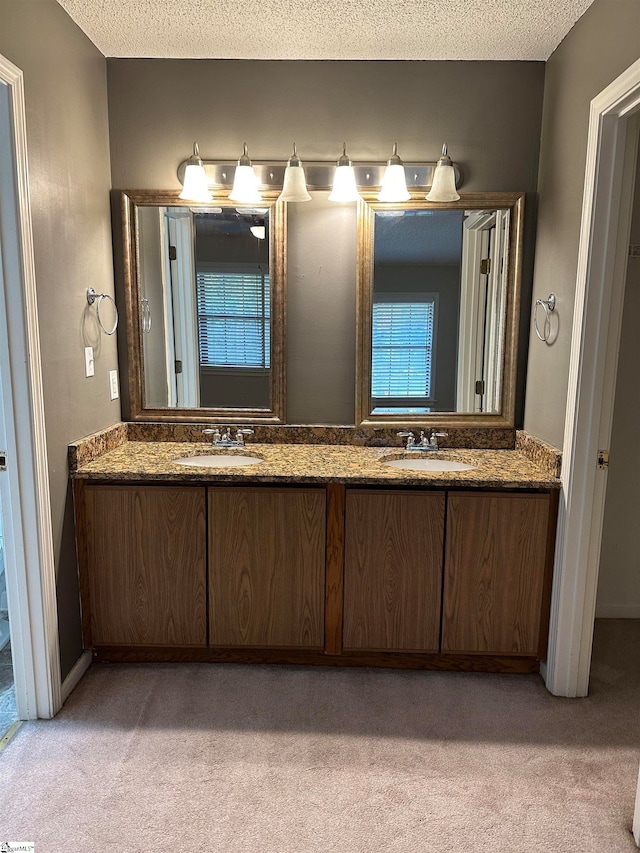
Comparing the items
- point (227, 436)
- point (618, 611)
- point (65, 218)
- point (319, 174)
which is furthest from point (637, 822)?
point (65, 218)

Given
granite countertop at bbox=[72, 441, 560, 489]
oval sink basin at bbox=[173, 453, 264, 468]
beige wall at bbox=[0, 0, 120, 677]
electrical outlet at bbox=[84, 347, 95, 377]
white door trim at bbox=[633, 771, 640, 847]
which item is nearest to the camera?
white door trim at bbox=[633, 771, 640, 847]

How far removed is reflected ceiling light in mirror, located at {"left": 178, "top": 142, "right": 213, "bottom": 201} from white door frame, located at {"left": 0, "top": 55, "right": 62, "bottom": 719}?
715 mm

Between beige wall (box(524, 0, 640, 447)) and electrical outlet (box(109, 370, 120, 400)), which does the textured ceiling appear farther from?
electrical outlet (box(109, 370, 120, 400))

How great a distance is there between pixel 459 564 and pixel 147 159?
210cm

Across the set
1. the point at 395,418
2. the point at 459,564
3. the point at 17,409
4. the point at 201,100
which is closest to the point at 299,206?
the point at 201,100

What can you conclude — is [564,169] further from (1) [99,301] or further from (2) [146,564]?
(2) [146,564]

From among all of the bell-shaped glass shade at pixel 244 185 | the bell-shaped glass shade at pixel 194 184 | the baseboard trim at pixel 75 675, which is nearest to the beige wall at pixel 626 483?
the bell-shaped glass shade at pixel 244 185

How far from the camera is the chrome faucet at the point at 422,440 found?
254cm

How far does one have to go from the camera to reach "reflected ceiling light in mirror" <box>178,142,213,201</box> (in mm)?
2346

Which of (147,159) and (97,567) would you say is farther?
(147,159)

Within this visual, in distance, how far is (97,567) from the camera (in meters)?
2.21

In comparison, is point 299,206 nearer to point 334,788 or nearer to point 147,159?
point 147,159

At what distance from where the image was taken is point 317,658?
2297 millimetres

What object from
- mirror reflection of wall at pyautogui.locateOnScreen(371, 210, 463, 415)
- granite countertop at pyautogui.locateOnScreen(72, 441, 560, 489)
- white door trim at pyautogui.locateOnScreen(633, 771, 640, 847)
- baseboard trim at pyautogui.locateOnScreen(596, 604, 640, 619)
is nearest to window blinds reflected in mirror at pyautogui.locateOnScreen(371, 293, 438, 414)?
mirror reflection of wall at pyautogui.locateOnScreen(371, 210, 463, 415)
